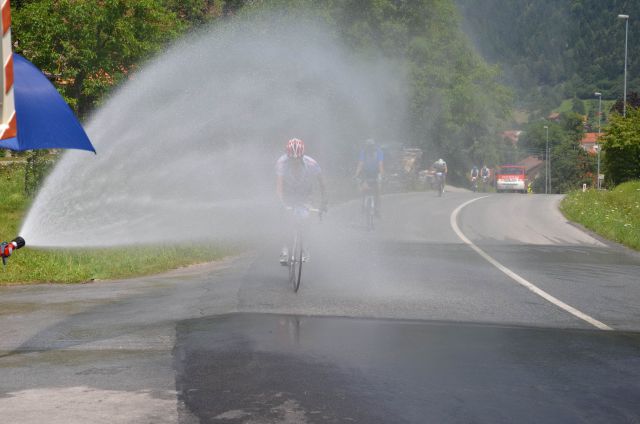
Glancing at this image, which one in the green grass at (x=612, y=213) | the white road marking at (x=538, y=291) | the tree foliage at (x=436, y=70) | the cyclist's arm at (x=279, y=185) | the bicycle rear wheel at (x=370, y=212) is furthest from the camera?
the tree foliage at (x=436, y=70)

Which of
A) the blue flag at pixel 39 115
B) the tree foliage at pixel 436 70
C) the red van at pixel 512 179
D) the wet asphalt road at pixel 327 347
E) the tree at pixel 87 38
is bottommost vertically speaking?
the wet asphalt road at pixel 327 347

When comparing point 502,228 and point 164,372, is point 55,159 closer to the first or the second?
point 502,228

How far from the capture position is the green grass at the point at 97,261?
46.8ft

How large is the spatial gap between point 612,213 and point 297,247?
1962 cm

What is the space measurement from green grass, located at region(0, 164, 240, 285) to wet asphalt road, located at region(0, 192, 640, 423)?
735 mm

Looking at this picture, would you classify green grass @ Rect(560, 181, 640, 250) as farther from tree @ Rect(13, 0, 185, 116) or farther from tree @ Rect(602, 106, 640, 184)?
tree @ Rect(13, 0, 185, 116)

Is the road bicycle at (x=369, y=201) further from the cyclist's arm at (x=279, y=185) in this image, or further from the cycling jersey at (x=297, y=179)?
the cyclist's arm at (x=279, y=185)

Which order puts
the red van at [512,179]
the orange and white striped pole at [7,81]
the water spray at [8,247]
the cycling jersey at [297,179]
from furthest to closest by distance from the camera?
1. the red van at [512,179]
2. the cycling jersey at [297,179]
3. the water spray at [8,247]
4. the orange and white striped pole at [7,81]

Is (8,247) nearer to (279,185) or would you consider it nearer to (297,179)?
(279,185)

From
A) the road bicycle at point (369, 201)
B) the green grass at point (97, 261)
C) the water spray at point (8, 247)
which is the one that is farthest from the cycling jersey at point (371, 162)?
the water spray at point (8, 247)

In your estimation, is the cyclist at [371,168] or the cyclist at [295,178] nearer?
the cyclist at [295,178]

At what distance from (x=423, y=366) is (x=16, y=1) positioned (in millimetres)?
24504

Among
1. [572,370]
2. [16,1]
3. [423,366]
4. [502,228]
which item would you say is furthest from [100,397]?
[16,1]

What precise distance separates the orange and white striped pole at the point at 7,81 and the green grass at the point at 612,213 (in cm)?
1775
